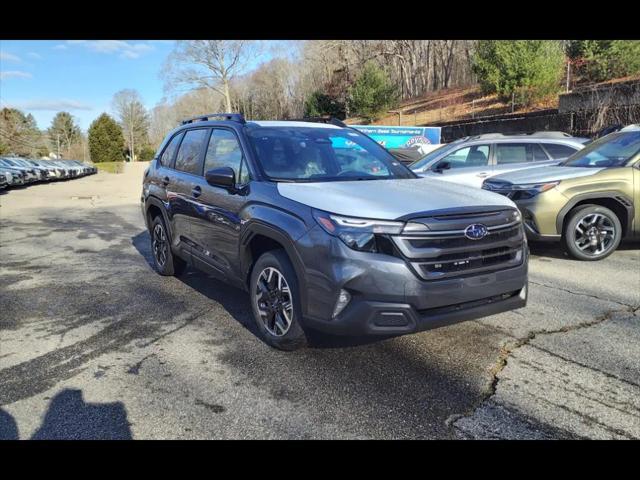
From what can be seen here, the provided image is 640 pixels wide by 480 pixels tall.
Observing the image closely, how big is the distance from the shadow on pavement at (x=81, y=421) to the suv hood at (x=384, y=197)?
179 cm

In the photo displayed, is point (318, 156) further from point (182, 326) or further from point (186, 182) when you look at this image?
Answer: point (182, 326)

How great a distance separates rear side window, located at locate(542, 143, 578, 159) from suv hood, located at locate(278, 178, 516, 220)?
19.3 feet

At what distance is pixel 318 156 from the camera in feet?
15.0

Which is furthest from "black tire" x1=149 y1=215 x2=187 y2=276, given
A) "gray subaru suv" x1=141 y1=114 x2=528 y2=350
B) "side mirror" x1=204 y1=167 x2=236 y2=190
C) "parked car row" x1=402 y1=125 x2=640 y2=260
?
"parked car row" x1=402 y1=125 x2=640 y2=260

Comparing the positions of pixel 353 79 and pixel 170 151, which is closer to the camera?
pixel 170 151

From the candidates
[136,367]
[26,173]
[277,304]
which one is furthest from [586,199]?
[26,173]

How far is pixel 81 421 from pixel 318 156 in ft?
9.09

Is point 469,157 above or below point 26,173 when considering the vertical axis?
above

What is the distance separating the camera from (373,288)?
321cm

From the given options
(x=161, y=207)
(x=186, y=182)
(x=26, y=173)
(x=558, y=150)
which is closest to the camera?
(x=186, y=182)

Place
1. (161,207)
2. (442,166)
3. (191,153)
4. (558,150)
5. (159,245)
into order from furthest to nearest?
(558,150) → (442,166) → (159,245) → (161,207) → (191,153)

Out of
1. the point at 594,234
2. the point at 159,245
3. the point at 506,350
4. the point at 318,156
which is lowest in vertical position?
the point at 506,350
